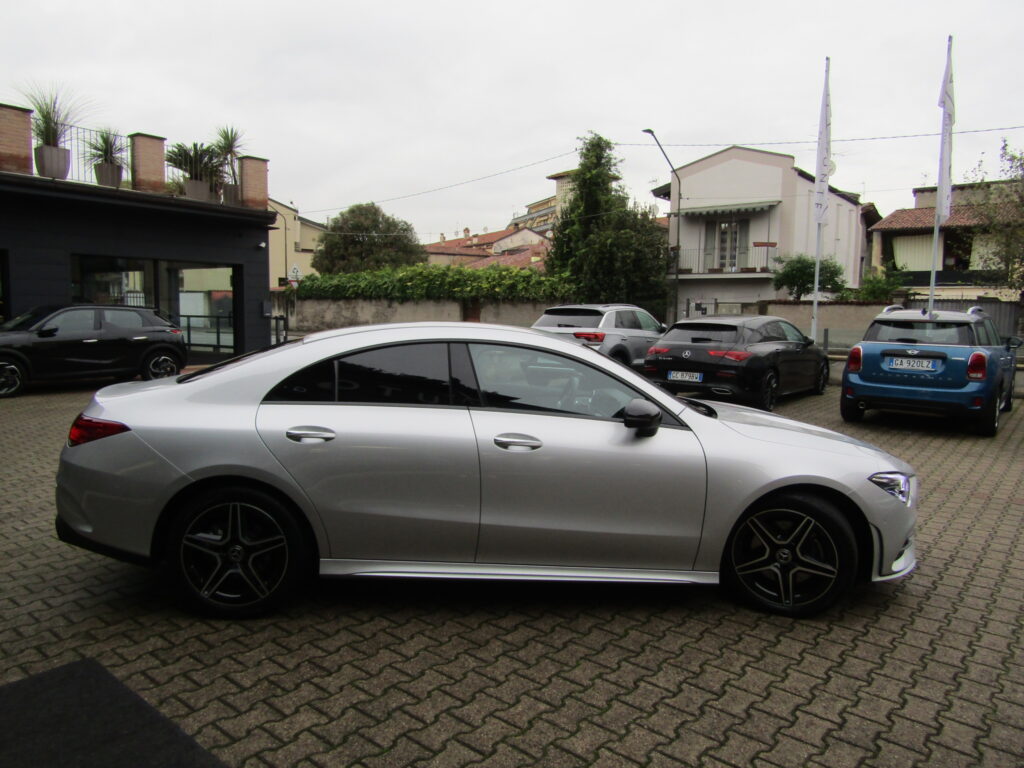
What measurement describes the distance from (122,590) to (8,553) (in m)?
1.11

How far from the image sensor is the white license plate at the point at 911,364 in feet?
30.8

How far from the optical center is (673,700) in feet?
9.99

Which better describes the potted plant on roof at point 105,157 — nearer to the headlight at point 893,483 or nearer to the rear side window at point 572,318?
the rear side window at point 572,318

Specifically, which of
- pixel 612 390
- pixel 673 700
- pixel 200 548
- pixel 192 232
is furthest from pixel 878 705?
pixel 192 232

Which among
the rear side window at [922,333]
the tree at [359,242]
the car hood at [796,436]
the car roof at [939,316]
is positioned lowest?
the car hood at [796,436]

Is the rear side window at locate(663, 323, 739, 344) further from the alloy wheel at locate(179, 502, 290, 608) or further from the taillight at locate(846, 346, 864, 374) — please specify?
the alloy wheel at locate(179, 502, 290, 608)

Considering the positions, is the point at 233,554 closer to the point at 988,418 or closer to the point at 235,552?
the point at 235,552

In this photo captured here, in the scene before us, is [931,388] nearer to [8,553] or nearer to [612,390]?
[612,390]

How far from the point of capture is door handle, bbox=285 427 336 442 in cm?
359

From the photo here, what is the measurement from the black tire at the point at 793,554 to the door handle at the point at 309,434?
208 cm

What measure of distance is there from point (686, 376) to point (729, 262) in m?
26.9

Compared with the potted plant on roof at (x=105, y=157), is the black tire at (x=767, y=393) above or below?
below

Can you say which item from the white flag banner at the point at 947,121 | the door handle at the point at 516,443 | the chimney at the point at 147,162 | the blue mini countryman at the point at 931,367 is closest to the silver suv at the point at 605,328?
the blue mini countryman at the point at 931,367

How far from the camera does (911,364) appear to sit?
950 centimetres
